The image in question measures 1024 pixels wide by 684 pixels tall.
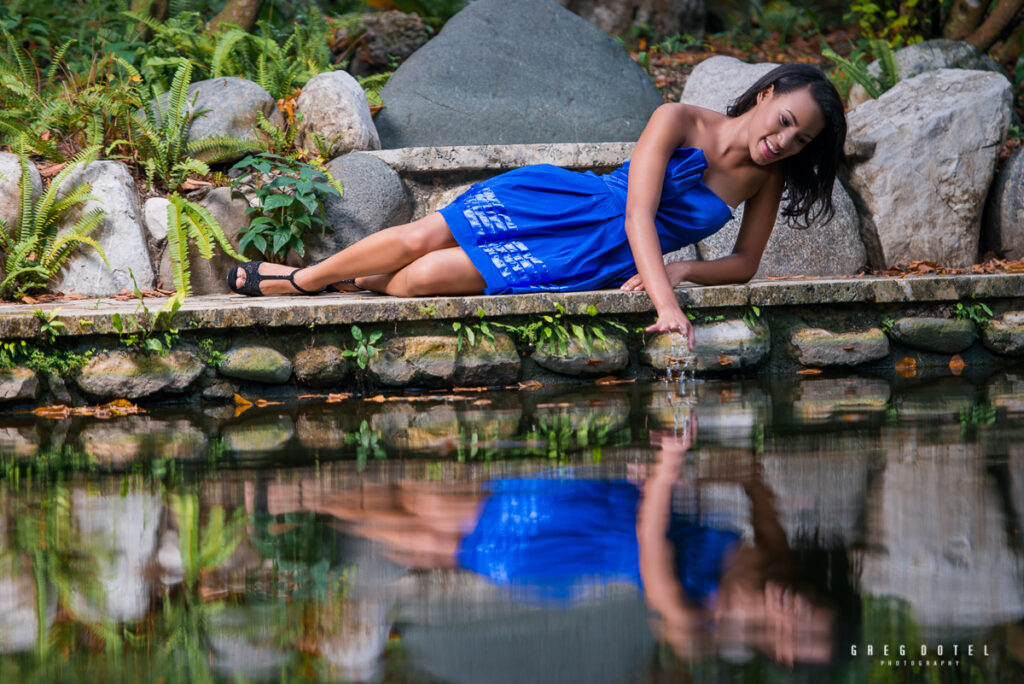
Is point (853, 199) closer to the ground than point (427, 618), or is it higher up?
higher up

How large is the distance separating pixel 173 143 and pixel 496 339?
2.58m

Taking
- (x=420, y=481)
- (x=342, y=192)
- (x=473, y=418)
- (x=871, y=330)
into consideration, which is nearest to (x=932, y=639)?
(x=420, y=481)

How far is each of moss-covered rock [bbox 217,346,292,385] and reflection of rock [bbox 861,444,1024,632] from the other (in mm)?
2418

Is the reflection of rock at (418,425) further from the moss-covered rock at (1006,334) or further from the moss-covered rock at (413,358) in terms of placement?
the moss-covered rock at (1006,334)

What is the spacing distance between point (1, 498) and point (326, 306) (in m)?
1.65

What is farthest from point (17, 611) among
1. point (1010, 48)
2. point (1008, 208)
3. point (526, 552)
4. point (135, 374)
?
point (1010, 48)

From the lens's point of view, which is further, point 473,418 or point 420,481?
point 473,418

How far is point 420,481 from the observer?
2234 millimetres

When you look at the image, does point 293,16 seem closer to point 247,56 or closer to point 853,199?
point 247,56

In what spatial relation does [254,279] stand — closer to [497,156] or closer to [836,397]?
[497,156]

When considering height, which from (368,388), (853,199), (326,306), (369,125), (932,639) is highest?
(369,125)

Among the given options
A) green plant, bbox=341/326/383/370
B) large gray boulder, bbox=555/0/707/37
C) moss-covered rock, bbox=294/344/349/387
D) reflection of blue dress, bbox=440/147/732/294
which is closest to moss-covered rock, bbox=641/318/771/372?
reflection of blue dress, bbox=440/147/732/294

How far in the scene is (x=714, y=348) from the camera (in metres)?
3.94

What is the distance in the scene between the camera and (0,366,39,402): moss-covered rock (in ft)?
11.3
